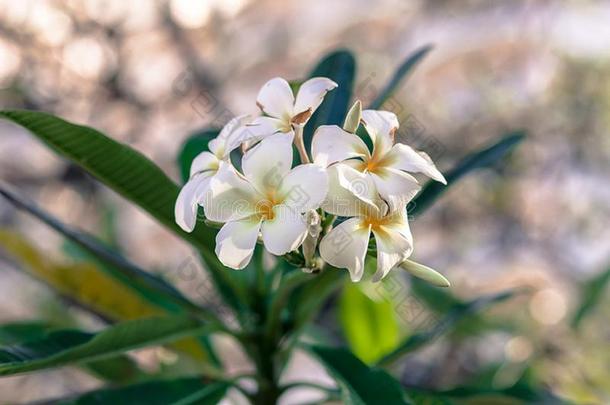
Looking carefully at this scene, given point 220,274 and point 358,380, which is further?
point 220,274

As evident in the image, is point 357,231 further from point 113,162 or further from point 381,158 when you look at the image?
point 113,162

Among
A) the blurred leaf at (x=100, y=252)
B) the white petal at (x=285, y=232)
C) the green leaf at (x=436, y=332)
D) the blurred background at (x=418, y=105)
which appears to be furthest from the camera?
the blurred background at (x=418, y=105)

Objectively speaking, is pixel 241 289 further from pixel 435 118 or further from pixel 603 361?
pixel 435 118

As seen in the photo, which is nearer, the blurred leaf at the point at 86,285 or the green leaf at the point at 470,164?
the green leaf at the point at 470,164

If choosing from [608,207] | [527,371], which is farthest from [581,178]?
[527,371]

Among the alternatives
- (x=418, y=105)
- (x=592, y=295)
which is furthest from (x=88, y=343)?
(x=418, y=105)

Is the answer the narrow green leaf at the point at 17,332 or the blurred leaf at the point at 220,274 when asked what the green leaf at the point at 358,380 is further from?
the narrow green leaf at the point at 17,332

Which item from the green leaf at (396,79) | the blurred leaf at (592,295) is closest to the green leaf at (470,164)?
the green leaf at (396,79)
